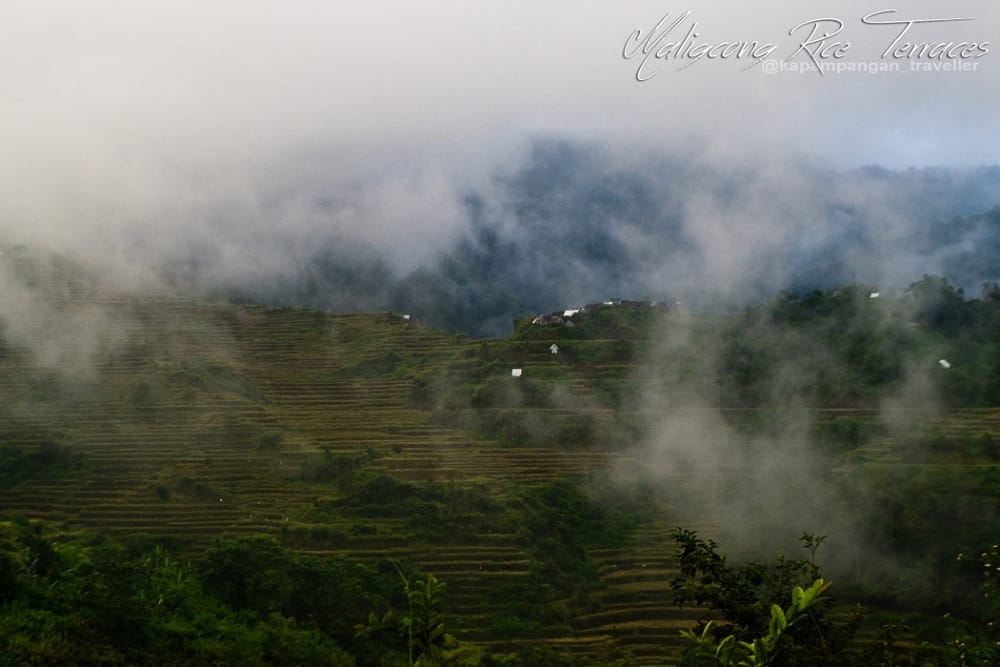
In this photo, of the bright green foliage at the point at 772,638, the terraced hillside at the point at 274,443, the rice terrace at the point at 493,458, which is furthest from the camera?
the terraced hillside at the point at 274,443

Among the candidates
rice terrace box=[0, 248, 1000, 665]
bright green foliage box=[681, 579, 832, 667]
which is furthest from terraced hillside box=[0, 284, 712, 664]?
bright green foliage box=[681, 579, 832, 667]

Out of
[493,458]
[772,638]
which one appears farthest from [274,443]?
[772,638]

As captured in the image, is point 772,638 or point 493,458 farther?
point 493,458

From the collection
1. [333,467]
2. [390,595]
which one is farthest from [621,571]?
[333,467]

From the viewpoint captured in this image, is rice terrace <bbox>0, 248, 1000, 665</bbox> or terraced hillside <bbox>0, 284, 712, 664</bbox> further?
terraced hillside <bbox>0, 284, 712, 664</bbox>

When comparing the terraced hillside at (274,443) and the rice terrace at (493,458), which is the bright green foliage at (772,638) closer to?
the rice terrace at (493,458)

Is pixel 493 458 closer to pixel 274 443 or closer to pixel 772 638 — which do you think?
pixel 274 443

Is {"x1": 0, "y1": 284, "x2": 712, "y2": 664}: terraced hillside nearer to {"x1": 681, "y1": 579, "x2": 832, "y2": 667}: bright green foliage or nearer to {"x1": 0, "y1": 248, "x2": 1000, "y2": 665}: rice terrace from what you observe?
{"x1": 0, "y1": 248, "x2": 1000, "y2": 665}: rice terrace

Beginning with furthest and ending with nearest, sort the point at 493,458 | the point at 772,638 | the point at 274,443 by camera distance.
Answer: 1. the point at 493,458
2. the point at 274,443
3. the point at 772,638

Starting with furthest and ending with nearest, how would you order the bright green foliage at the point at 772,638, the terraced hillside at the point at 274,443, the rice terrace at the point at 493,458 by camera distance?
the terraced hillside at the point at 274,443 → the rice terrace at the point at 493,458 → the bright green foliage at the point at 772,638

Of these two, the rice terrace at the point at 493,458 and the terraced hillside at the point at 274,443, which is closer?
the rice terrace at the point at 493,458

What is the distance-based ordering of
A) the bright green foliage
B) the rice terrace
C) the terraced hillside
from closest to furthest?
the bright green foliage < the rice terrace < the terraced hillside

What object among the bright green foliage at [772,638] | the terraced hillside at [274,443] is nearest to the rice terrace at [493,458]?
the terraced hillside at [274,443]

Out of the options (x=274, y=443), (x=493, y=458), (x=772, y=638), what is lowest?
(x=493, y=458)
